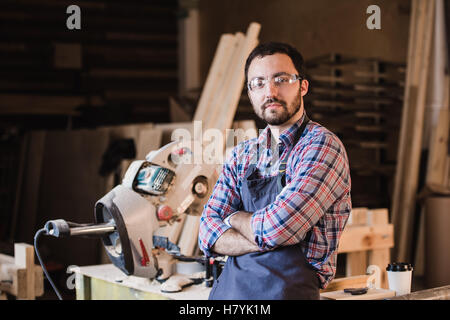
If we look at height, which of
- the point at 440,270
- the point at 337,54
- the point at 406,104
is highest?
the point at 337,54

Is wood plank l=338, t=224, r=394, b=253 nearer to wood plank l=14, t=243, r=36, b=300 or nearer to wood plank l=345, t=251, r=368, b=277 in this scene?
wood plank l=345, t=251, r=368, b=277

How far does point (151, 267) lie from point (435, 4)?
429 centimetres

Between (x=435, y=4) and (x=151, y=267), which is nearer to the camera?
(x=151, y=267)

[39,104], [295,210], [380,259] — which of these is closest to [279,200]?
[295,210]

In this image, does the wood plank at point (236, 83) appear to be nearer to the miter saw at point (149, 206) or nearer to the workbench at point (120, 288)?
the miter saw at point (149, 206)

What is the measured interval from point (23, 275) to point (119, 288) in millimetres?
442

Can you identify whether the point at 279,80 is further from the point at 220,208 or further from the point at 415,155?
the point at 415,155

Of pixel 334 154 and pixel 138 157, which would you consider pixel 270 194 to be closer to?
pixel 334 154

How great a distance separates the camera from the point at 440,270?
195 inches

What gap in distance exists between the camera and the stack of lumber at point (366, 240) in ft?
11.1

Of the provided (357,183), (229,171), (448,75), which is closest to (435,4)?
(448,75)

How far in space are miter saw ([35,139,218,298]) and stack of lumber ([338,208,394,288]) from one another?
3.38 ft

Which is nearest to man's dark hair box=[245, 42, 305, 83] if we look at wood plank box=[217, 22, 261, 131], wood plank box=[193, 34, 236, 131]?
wood plank box=[217, 22, 261, 131]
